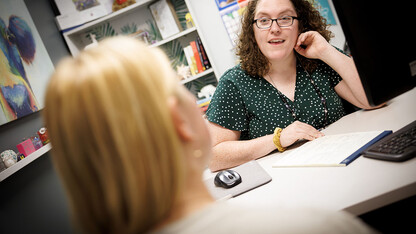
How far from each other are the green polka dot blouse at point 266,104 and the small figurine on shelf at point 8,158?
130cm

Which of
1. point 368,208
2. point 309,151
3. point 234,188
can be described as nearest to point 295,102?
point 309,151

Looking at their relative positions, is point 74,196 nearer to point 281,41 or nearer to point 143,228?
point 143,228

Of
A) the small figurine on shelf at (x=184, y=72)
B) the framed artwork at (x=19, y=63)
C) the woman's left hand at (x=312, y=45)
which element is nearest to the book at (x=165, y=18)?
the small figurine on shelf at (x=184, y=72)

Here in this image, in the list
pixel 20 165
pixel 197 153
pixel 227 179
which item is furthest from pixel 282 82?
pixel 20 165

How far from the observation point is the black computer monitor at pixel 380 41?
789mm

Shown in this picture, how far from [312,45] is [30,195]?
2091 millimetres

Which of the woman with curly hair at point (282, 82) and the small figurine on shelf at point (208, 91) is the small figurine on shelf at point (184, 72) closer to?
the small figurine on shelf at point (208, 91)

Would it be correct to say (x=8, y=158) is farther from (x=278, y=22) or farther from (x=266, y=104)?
(x=278, y=22)

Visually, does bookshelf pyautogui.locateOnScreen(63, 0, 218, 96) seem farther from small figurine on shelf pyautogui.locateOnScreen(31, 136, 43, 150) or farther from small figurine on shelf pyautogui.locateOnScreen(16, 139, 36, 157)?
small figurine on shelf pyautogui.locateOnScreen(16, 139, 36, 157)

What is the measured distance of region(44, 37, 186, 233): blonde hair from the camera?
0.43 meters

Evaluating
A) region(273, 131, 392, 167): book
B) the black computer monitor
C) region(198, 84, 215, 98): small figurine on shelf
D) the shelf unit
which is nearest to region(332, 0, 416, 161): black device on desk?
the black computer monitor

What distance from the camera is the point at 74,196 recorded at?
0.47 m

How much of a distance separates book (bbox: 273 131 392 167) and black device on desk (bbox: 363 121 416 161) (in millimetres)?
59

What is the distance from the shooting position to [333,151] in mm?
1043
